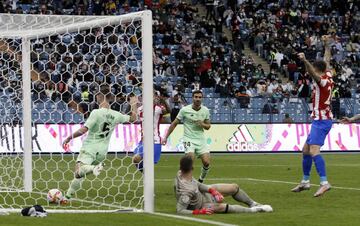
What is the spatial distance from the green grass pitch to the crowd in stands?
978 centimetres

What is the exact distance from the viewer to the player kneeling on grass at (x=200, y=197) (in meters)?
14.1

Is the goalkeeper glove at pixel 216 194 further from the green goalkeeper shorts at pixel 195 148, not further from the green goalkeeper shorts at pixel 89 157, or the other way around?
the green goalkeeper shorts at pixel 195 148

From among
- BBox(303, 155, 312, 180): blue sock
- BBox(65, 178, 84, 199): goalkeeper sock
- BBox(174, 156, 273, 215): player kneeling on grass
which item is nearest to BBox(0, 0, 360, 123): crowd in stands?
BBox(303, 155, 312, 180): blue sock

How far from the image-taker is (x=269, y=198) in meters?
17.0

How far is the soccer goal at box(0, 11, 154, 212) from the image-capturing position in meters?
15.3

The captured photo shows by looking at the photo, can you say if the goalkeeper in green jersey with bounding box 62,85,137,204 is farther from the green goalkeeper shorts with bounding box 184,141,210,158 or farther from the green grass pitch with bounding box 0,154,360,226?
the green goalkeeper shorts with bounding box 184,141,210,158

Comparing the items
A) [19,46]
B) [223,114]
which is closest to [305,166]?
[19,46]

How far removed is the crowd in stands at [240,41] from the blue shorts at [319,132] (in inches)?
769

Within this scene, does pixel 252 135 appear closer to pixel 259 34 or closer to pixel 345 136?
pixel 345 136

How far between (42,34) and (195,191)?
19.2 ft

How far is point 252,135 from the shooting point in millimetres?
35562

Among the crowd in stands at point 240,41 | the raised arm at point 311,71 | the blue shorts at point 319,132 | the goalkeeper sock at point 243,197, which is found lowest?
the goalkeeper sock at point 243,197

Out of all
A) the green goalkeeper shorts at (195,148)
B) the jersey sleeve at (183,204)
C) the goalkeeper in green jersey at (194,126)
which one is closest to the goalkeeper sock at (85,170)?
the jersey sleeve at (183,204)

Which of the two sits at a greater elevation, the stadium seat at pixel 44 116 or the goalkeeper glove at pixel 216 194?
the stadium seat at pixel 44 116
